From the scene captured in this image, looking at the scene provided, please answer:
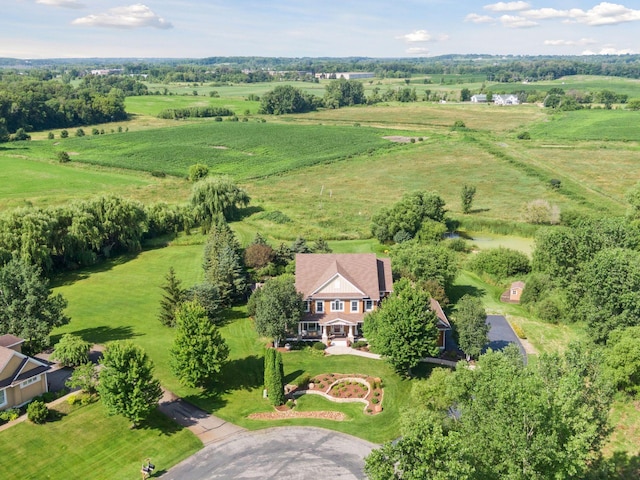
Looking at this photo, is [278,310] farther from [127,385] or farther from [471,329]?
[471,329]

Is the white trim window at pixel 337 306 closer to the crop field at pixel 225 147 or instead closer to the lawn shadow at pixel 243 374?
the lawn shadow at pixel 243 374

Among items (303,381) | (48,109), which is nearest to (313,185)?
(303,381)

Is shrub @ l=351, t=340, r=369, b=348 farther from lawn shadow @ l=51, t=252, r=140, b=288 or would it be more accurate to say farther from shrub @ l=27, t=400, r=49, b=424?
lawn shadow @ l=51, t=252, r=140, b=288

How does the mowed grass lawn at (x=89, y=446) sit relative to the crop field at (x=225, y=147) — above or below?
below

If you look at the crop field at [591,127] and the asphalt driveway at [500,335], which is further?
the crop field at [591,127]

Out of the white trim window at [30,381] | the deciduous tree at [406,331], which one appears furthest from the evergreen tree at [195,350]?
the deciduous tree at [406,331]

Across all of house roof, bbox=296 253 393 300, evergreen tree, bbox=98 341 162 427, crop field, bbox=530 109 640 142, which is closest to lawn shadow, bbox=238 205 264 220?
house roof, bbox=296 253 393 300
